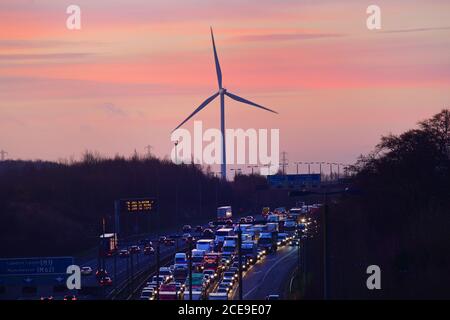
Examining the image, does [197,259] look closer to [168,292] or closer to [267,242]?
[267,242]

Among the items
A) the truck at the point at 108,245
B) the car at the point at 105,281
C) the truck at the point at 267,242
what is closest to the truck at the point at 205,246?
the truck at the point at 267,242

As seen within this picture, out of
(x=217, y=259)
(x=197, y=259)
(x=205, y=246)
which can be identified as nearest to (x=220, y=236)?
(x=205, y=246)

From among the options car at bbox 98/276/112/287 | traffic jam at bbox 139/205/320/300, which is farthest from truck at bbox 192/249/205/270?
car at bbox 98/276/112/287

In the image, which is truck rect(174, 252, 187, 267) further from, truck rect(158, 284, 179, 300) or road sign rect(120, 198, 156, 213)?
road sign rect(120, 198, 156, 213)
